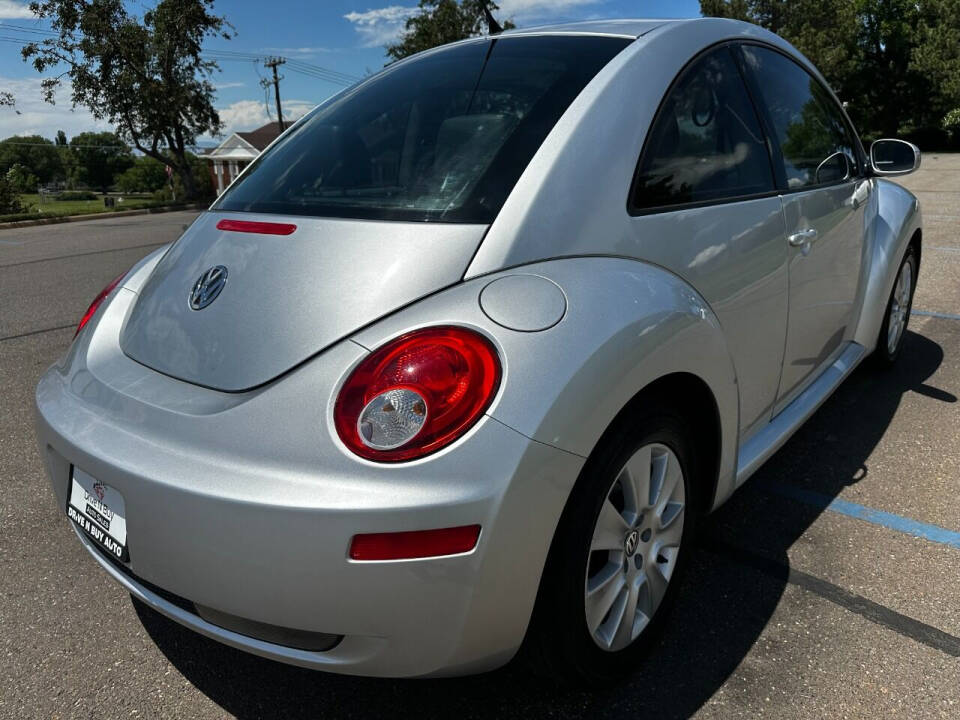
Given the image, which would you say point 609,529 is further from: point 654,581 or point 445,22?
point 445,22

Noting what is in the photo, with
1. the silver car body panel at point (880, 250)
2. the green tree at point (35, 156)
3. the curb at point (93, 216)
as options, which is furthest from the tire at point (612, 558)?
the green tree at point (35, 156)

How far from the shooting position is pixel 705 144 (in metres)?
2.28

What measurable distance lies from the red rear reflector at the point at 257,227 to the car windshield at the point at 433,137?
0.09 meters

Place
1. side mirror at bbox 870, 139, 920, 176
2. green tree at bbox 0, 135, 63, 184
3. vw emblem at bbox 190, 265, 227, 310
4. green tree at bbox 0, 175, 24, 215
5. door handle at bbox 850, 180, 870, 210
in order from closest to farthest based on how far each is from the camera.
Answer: vw emblem at bbox 190, 265, 227, 310
door handle at bbox 850, 180, 870, 210
side mirror at bbox 870, 139, 920, 176
green tree at bbox 0, 175, 24, 215
green tree at bbox 0, 135, 63, 184

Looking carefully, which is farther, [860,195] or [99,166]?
[99,166]

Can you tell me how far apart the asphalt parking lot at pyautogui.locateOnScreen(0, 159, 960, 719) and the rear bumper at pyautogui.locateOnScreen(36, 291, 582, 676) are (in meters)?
0.44

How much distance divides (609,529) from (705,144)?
1.21 metres

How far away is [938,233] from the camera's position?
10.2 meters

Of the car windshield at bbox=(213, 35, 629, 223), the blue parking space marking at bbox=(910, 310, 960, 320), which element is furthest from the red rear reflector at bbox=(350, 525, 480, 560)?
the blue parking space marking at bbox=(910, 310, 960, 320)

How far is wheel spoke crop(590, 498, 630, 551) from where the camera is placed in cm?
174

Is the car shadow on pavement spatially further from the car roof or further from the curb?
the curb

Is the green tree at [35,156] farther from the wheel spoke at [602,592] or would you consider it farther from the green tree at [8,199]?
the wheel spoke at [602,592]

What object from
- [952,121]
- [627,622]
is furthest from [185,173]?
[952,121]

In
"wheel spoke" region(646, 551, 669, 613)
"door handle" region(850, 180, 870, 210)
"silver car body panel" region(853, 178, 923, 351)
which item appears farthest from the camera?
"silver car body panel" region(853, 178, 923, 351)
